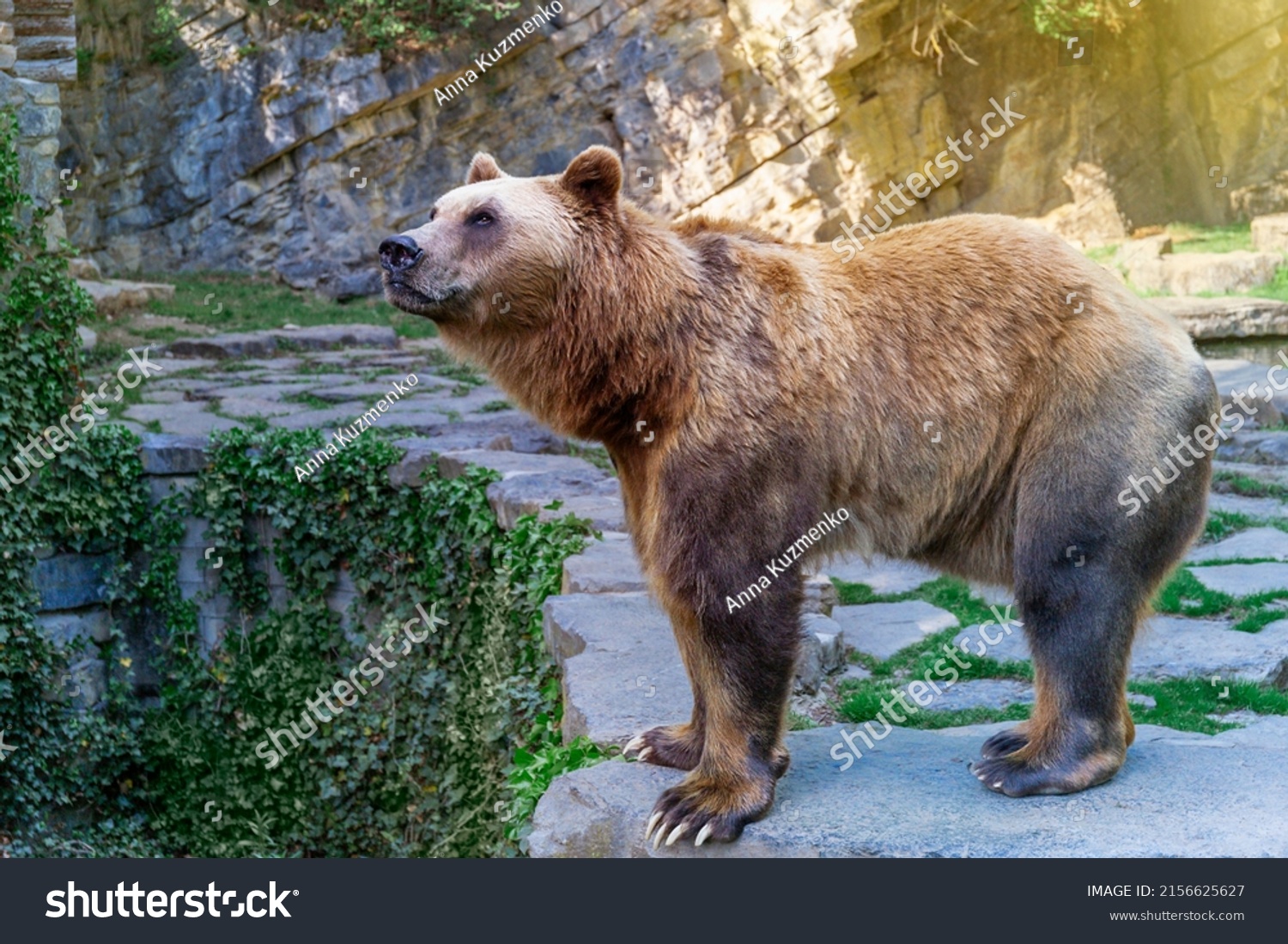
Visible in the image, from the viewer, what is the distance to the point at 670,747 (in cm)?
369

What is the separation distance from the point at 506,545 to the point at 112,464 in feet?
9.24

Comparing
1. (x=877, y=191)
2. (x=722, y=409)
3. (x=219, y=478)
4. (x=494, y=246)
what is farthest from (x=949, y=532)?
(x=877, y=191)

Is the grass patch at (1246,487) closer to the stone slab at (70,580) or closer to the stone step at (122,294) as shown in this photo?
the stone slab at (70,580)

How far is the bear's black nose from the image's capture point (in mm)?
3270

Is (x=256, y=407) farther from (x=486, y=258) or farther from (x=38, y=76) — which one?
(x=486, y=258)

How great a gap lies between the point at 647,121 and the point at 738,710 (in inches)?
620

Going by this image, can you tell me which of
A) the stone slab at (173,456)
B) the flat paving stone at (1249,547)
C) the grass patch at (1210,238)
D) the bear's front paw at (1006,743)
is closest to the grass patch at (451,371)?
the stone slab at (173,456)

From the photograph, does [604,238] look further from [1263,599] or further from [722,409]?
[1263,599]

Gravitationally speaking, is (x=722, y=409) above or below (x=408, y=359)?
above

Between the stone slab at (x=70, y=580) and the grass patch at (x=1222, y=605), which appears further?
the stone slab at (x=70, y=580)

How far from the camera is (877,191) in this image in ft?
59.4

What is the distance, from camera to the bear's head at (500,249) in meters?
3.30

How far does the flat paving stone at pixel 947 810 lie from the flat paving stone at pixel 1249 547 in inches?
89.8
